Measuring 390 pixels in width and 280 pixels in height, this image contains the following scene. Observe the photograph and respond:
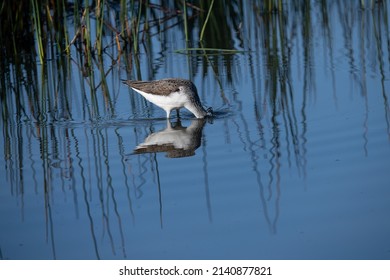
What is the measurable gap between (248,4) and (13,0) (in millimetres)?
4070

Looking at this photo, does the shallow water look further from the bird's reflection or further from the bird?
the bird

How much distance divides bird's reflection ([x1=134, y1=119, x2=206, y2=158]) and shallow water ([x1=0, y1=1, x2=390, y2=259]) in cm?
2

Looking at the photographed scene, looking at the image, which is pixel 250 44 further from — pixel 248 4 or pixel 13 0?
pixel 13 0

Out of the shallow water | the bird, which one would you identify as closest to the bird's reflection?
the shallow water

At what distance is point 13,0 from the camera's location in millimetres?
11844

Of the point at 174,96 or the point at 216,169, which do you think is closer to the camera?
the point at 216,169

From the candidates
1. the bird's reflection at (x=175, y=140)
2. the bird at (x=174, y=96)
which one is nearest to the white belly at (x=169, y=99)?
the bird at (x=174, y=96)

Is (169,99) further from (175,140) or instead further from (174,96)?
(175,140)

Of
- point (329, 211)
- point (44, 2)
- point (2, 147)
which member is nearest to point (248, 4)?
point (44, 2)

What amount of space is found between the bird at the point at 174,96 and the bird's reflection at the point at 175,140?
123 mm

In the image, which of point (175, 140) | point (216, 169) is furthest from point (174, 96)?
point (216, 169)

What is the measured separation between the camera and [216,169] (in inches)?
272

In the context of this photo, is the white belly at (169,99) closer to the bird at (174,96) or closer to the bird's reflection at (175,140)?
the bird at (174,96)

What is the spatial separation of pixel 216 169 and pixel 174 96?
1.88 meters
